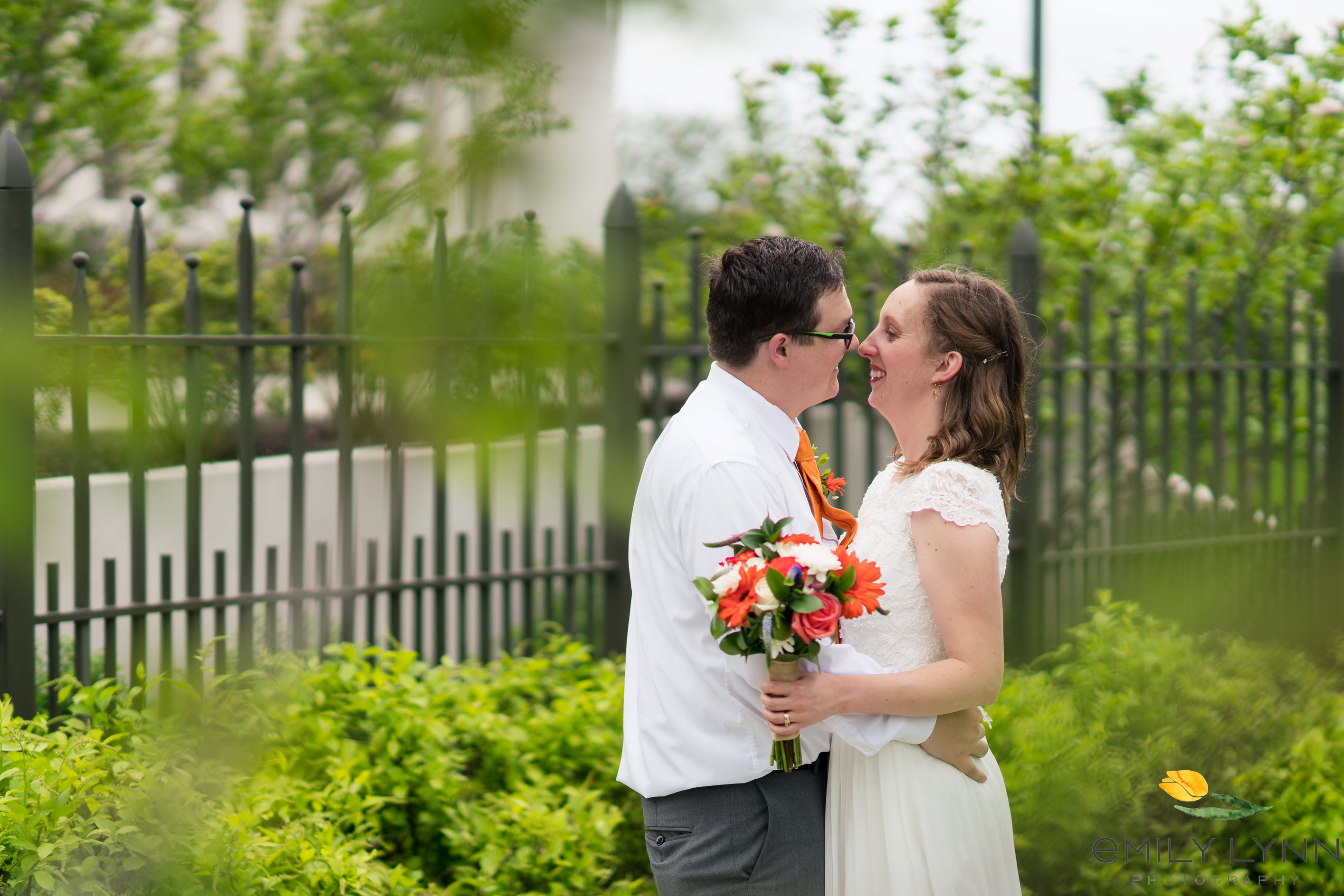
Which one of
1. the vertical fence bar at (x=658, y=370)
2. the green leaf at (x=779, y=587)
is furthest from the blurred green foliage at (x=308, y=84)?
the vertical fence bar at (x=658, y=370)

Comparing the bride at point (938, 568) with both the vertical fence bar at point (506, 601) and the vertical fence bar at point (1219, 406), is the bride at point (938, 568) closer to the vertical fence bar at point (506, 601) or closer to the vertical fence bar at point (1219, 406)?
the vertical fence bar at point (506, 601)

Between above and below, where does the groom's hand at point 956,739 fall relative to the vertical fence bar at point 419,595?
above

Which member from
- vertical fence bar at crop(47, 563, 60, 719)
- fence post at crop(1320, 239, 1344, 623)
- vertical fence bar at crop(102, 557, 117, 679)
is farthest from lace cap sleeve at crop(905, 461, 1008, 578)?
fence post at crop(1320, 239, 1344, 623)

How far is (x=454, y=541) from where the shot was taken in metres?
6.29

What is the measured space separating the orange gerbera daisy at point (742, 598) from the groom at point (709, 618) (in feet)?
0.51

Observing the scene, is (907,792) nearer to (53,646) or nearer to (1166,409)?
(53,646)

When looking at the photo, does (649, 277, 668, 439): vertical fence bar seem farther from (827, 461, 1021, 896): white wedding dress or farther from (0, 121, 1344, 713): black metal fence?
(827, 461, 1021, 896): white wedding dress

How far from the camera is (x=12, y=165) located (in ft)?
10.4

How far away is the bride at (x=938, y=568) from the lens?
193 centimetres

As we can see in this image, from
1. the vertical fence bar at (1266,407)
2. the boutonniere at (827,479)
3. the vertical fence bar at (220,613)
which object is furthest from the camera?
the vertical fence bar at (1266,407)

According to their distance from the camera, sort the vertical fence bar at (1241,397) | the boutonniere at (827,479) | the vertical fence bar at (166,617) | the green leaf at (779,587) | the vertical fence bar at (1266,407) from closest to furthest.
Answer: the green leaf at (779,587) → the boutonniere at (827,479) → the vertical fence bar at (166,617) → the vertical fence bar at (1241,397) → the vertical fence bar at (1266,407)

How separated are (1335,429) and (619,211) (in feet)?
22.4

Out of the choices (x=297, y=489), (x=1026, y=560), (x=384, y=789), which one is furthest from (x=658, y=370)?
(x=1026, y=560)

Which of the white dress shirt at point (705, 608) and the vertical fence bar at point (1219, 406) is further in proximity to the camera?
the vertical fence bar at point (1219, 406)
